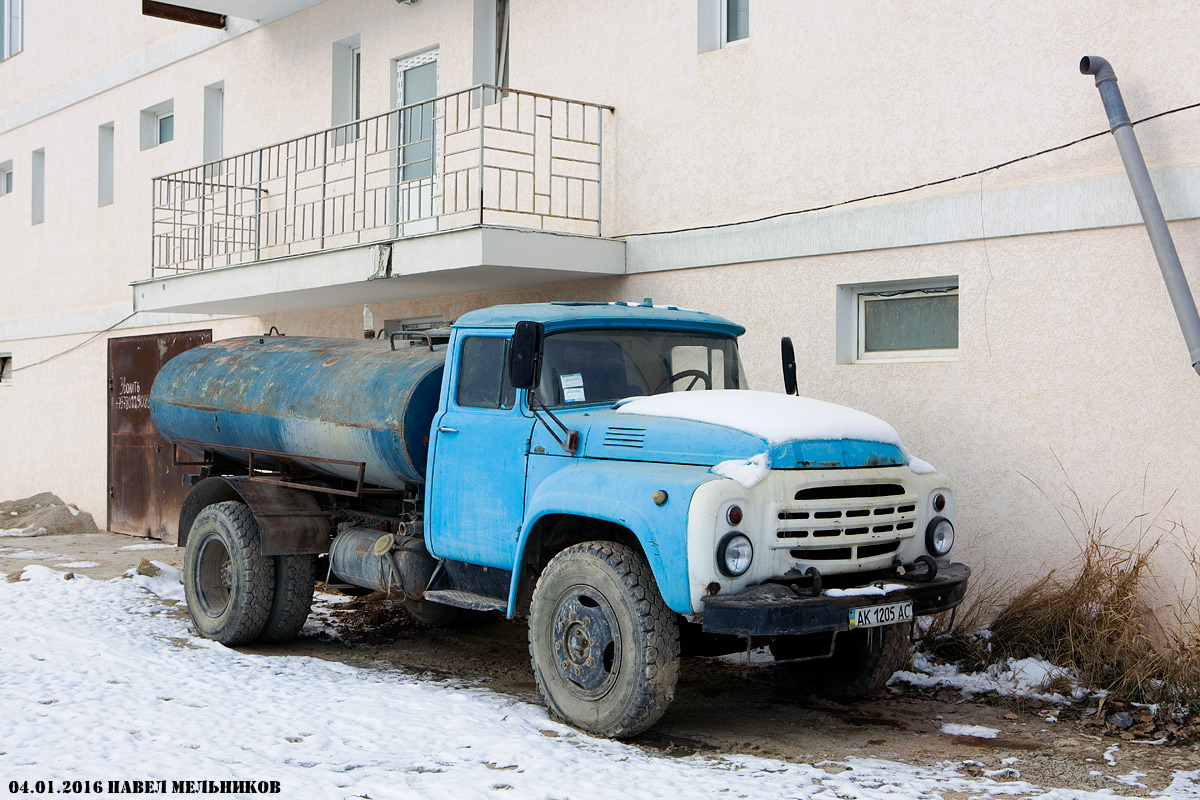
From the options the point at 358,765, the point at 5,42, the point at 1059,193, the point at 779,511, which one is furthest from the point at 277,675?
the point at 5,42

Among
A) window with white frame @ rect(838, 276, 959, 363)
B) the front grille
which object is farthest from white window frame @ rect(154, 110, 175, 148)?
the front grille

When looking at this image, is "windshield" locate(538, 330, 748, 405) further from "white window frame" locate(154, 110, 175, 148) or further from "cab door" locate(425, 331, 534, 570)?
"white window frame" locate(154, 110, 175, 148)

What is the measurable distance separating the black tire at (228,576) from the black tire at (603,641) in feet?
9.13

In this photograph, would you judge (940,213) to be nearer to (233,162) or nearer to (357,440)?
(357,440)

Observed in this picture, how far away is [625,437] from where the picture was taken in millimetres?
6199

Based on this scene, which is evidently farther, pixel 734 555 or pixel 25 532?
pixel 25 532

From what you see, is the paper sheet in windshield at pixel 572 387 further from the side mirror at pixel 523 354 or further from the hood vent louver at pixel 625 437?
the hood vent louver at pixel 625 437

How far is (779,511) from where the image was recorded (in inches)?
224

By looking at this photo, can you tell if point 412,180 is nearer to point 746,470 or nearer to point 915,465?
point 915,465

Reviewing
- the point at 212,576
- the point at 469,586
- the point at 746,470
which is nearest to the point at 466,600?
the point at 469,586

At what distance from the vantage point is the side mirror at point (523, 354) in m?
6.36

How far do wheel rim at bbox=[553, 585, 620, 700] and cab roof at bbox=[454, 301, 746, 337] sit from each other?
1590 mm

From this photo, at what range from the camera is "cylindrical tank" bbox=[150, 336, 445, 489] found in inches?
291

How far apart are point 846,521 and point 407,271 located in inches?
215
